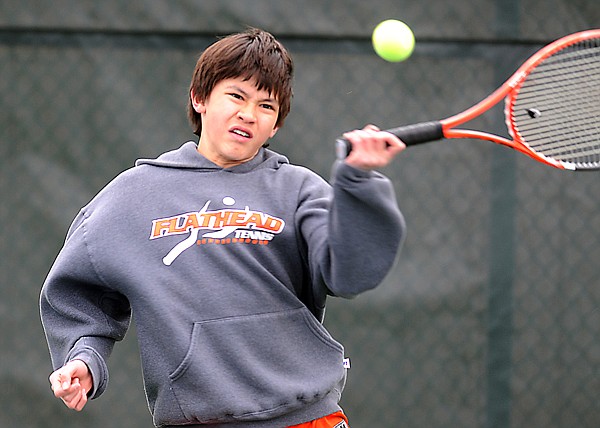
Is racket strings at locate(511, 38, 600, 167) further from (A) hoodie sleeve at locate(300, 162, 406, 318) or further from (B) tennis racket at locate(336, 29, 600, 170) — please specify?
(A) hoodie sleeve at locate(300, 162, 406, 318)

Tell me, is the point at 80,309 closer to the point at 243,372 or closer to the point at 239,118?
the point at 243,372

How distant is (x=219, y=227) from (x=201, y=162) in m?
0.18

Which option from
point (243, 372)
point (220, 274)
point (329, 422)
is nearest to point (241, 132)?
point (220, 274)

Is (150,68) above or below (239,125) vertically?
below

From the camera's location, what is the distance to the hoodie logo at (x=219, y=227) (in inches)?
90.2

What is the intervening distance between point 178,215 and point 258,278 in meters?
0.23

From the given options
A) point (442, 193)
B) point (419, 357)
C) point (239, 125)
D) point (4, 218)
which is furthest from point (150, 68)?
point (239, 125)

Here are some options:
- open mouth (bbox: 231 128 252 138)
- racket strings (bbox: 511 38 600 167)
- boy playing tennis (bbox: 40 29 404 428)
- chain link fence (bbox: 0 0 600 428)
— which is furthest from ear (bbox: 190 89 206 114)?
chain link fence (bbox: 0 0 600 428)

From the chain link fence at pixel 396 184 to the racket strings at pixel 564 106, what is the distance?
41.5 inches

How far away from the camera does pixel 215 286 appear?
2.28 metres

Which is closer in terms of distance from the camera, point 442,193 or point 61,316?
point 61,316

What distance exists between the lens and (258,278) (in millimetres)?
2299

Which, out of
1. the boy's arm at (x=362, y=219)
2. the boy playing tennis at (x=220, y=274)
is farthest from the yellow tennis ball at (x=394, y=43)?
the boy's arm at (x=362, y=219)

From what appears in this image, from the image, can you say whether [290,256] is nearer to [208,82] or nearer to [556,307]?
[208,82]
